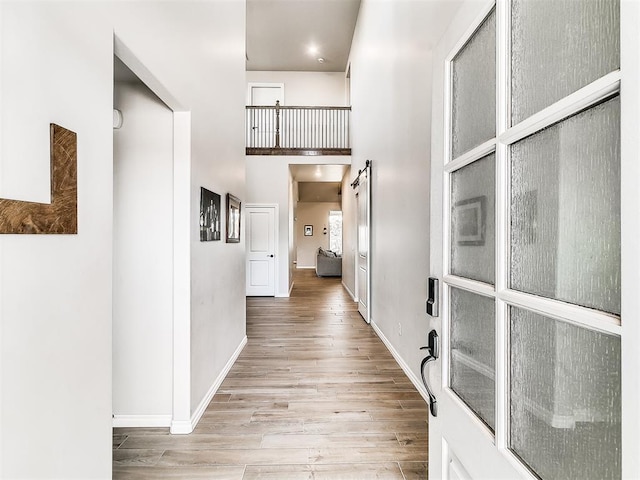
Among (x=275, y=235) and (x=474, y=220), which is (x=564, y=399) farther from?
(x=275, y=235)

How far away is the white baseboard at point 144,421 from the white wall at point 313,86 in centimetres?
796

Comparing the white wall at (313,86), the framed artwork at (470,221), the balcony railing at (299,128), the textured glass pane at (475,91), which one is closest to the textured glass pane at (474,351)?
the framed artwork at (470,221)

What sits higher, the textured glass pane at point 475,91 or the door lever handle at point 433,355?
the textured glass pane at point 475,91

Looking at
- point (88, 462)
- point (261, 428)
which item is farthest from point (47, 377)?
point (261, 428)

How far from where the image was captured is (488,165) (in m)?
0.90

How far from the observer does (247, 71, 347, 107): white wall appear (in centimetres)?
880

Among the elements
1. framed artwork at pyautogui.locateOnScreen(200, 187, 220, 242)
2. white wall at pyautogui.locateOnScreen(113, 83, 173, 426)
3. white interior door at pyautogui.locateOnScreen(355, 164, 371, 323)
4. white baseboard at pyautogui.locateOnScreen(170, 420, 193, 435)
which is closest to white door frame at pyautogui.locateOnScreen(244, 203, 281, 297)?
white interior door at pyautogui.locateOnScreen(355, 164, 371, 323)

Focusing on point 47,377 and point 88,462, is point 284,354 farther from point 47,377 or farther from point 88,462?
point 47,377

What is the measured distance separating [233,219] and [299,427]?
201 centimetres

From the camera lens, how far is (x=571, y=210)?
0.67 meters

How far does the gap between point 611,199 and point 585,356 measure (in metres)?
0.28

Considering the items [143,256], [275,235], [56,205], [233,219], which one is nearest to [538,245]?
[56,205]

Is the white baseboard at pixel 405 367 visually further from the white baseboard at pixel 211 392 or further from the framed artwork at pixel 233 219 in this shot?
the framed artwork at pixel 233 219

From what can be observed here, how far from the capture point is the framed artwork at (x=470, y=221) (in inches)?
37.4
